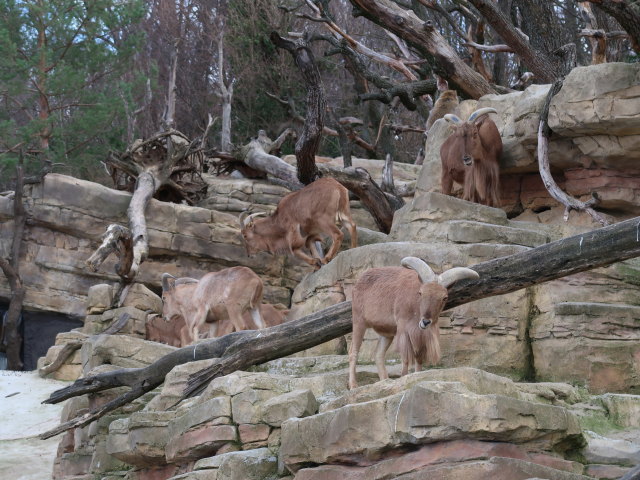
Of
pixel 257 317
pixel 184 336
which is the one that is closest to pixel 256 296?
pixel 257 317

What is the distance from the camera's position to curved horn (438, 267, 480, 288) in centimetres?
977

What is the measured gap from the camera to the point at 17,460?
14.6m

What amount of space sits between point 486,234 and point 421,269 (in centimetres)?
360

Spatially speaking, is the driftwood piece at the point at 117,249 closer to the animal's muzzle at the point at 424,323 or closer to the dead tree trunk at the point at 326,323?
the dead tree trunk at the point at 326,323

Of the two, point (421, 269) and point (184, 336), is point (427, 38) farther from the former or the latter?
point (421, 269)

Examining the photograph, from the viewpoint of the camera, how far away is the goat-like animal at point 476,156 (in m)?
14.9

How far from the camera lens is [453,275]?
32.3ft

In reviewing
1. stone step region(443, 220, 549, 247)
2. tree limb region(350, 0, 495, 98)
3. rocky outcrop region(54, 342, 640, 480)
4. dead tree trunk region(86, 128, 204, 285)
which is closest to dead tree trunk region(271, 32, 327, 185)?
tree limb region(350, 0, 495, 98)

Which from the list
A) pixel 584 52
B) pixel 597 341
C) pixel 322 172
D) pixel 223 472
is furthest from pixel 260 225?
pixel 584 52

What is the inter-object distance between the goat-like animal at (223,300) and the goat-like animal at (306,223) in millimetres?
1787

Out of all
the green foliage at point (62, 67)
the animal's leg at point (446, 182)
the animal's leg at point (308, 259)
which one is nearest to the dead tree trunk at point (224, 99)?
the green foliage at point (62, 67)

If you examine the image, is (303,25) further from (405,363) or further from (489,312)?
(405,363)

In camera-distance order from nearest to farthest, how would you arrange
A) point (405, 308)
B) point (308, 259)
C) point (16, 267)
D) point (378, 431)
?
point (378, 431) < point (405, 308) < point (308, 259) < point (16, 267)

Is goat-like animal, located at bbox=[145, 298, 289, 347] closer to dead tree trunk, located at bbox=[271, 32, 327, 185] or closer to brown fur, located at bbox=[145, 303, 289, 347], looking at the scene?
brown fur, located at bbox=[145, 303, 289, 347]
